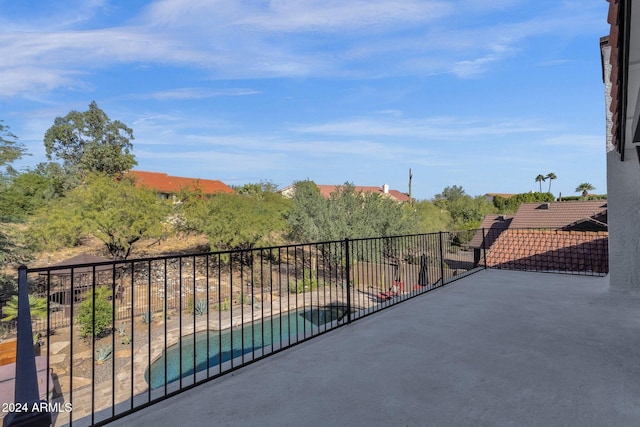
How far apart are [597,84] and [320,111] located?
13716 mm

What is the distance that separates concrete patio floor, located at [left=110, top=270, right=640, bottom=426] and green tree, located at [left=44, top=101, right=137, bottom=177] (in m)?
30.6

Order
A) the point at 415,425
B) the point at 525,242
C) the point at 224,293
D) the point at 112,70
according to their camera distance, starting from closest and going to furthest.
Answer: the point at 415,425, the point at 525,242, the point at 224,293, the point at 112,70

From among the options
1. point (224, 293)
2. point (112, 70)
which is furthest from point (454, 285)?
point (112, 70)

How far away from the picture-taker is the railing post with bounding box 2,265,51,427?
46.5 inches

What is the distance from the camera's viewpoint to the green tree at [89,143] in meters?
26.8

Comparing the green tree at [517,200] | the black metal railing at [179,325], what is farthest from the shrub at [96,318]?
the green tree at [517,200]

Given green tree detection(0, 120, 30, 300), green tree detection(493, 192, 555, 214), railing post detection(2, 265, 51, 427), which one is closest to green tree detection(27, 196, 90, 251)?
green tree detection(0, 120, 30, 300)

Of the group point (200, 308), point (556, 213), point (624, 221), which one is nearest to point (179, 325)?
point (624, 221)

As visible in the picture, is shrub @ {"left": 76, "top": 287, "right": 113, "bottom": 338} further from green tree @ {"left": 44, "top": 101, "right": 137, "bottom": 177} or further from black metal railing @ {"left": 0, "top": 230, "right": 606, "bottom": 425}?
green tree @ {"left": 44, "top": 101, "right": 137, "bottom": 177}

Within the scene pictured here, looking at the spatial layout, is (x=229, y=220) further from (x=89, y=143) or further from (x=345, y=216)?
(x=89, y=143)

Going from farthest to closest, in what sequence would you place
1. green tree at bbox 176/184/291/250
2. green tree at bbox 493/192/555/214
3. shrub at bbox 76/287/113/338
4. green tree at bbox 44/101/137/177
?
1. green tree at bbox 493/192/555/214
2. green tree at bbox 44/101/137/177
3. green tree at bbox 176/184/291/250
4. shrub at bbox 76/287/113/338

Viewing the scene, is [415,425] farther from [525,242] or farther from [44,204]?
[44,204]

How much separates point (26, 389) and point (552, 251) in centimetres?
821

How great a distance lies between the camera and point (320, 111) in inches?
691
